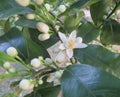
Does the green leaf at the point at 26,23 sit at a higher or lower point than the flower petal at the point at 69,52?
higher

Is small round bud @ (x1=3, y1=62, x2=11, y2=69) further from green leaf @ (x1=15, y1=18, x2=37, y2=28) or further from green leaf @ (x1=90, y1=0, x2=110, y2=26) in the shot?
green leaf @ (x1=90, y1=0, x2=110, y2=26)

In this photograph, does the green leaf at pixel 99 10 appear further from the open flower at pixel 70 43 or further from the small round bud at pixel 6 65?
the small round bud at pixel 6 65

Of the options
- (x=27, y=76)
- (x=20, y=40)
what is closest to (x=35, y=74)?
(x=27, y=76)

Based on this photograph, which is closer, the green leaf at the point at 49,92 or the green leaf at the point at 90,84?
the green leaf at the point at 90,84

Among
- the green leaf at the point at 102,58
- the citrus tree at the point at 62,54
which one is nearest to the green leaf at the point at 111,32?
the citrus tree at the point at 62,54

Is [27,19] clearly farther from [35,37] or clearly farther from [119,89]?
Answer: [119,89]

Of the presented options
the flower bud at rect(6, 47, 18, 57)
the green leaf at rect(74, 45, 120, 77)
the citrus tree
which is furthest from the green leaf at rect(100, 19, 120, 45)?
the flower bud at rect(6, 47, 18, 57)

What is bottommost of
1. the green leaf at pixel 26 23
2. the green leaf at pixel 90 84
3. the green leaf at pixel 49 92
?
the green leaf at pixel 49 92

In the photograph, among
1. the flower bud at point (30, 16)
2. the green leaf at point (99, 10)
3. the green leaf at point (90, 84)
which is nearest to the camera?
the green leaf at point (90, 84)
